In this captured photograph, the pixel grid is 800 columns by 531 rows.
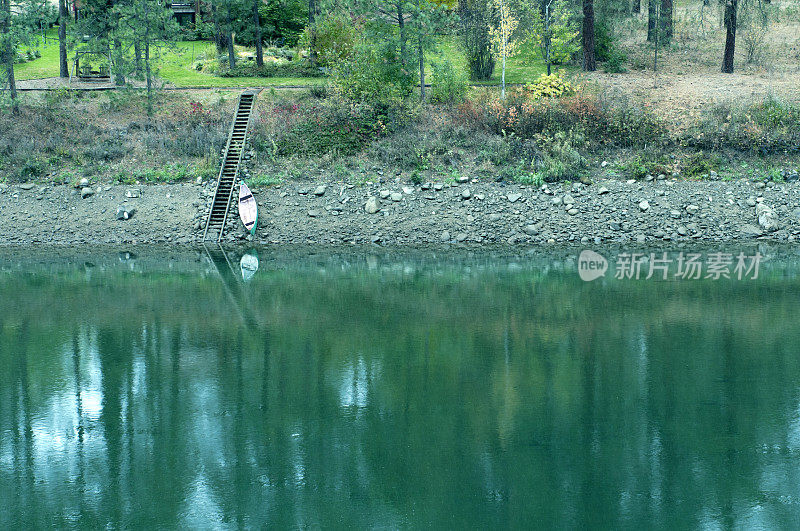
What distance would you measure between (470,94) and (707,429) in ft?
93.5

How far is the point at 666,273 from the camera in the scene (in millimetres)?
28281

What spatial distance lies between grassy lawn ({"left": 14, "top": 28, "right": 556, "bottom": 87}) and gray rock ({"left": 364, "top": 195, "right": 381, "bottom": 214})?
10.0 meters

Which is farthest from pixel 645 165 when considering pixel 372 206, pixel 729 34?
pixel 729 34

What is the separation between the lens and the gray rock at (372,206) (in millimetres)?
34969

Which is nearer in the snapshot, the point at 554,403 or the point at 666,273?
the point at 554,403

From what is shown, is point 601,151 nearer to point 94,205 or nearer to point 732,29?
point 732,29

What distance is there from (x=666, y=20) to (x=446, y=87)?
609 inches

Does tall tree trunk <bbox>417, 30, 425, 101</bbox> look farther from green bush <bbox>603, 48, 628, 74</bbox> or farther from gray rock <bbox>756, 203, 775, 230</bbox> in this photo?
gray rock <bbox>756, 203, 775, 230</bbox>

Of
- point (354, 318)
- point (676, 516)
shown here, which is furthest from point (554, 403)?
point (354, 318)

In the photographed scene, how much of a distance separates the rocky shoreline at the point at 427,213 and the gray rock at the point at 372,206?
0.06 meters

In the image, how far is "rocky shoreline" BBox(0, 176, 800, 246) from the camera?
1312 inches

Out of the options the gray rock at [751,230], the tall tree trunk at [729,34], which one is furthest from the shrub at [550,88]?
the gray rock at [751,230]

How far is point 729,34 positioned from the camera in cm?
4378

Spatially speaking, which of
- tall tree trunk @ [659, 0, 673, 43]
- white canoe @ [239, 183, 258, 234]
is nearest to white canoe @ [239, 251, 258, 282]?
white canoe @ [239, 183, 258, 234]
